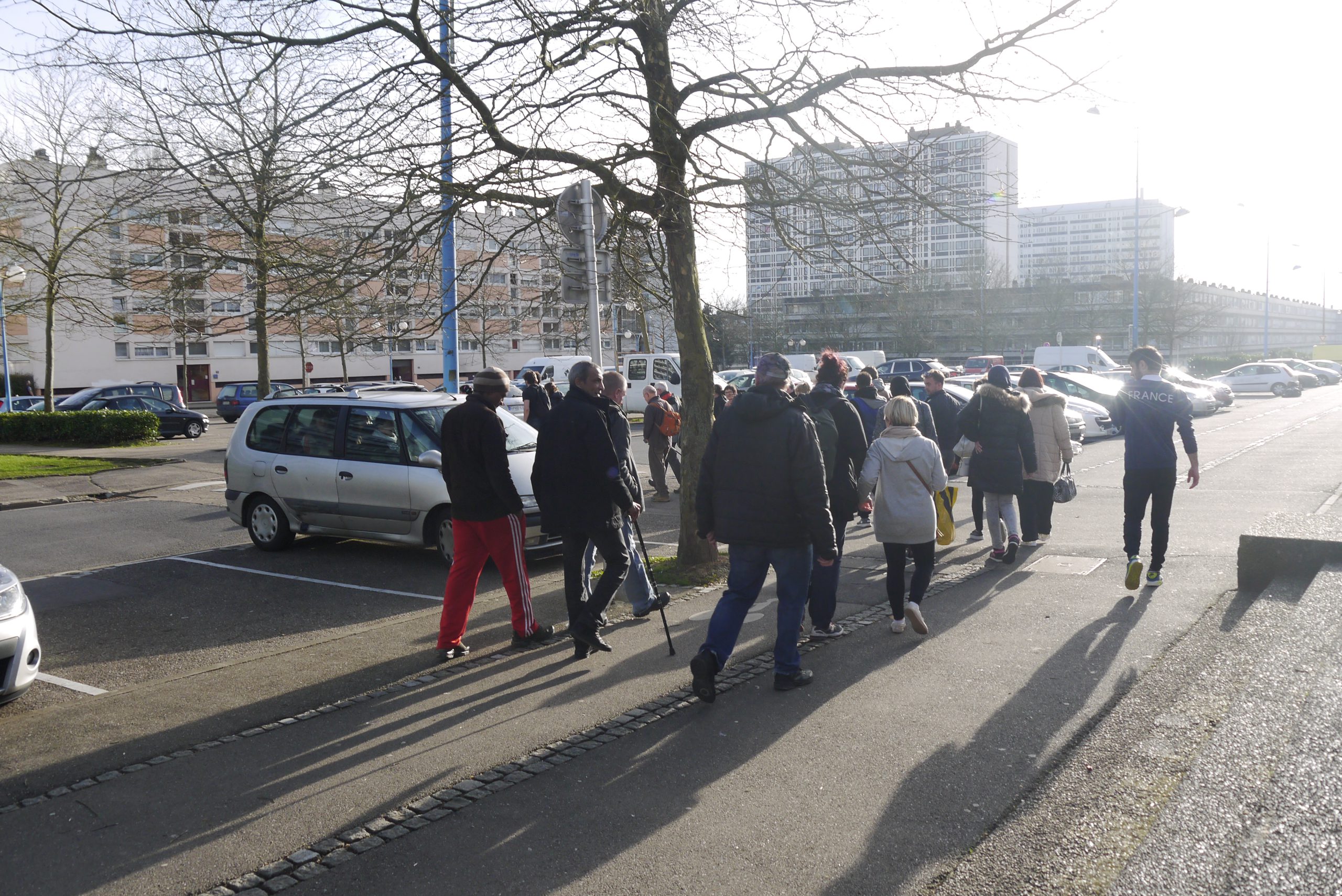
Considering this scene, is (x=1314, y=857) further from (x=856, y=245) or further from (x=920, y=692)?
(x=856, y=245)

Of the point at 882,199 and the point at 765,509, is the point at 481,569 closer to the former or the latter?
the point at 765,509

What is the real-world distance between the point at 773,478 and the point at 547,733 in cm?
181

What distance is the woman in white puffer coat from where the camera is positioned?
677 centimetres

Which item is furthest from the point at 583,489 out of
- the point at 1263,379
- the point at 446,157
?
the point at 1263,379

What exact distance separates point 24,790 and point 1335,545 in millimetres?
7737

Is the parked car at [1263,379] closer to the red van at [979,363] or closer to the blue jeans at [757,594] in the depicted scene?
the red van at [979,363]

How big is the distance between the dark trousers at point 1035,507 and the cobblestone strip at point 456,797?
193 inches

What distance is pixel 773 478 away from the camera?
5.49 m

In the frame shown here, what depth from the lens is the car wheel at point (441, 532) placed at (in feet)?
32.3

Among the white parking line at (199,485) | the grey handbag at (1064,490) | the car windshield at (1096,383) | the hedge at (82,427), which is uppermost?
the car windshield at (1096,383)

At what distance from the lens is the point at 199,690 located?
6.27 m

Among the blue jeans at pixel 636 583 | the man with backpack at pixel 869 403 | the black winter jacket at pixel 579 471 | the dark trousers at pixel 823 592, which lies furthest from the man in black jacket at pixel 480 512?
the man with backpack at pixel 869 403

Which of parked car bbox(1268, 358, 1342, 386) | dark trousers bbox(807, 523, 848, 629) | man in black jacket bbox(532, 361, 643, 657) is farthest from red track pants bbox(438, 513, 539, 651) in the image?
parked car bbox(1268, 358, 1342, 386)

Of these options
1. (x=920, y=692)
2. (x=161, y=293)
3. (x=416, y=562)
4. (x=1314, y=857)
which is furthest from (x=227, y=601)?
(x=1314, y=857)
